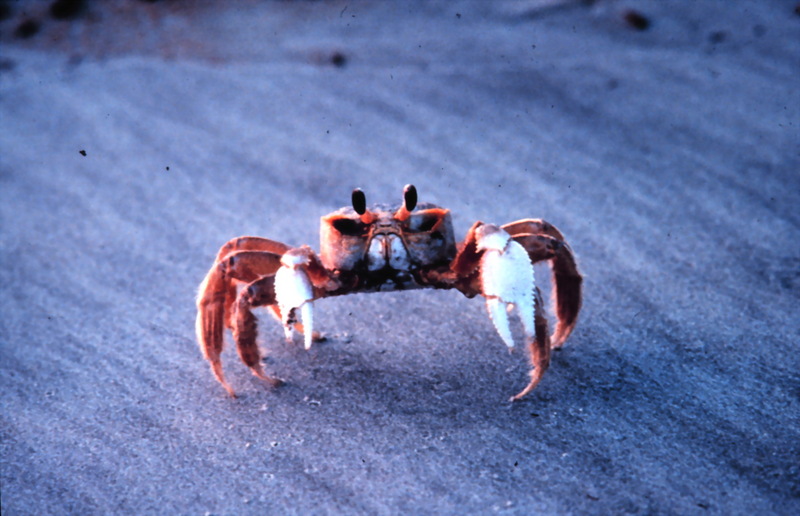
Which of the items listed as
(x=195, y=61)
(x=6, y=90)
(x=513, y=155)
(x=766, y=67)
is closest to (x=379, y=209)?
(x=513, y=155)

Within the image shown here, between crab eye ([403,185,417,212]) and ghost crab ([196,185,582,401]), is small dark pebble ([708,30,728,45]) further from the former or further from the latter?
crab eye ([403,185,417,212])

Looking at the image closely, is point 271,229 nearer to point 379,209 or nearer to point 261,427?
point 379,209

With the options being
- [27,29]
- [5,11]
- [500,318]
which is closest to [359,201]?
[500,318]

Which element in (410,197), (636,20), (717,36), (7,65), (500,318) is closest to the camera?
(500,318)

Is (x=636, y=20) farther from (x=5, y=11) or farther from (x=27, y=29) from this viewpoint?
(x=5, y=11)

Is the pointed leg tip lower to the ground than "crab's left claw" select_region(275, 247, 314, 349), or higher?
lower

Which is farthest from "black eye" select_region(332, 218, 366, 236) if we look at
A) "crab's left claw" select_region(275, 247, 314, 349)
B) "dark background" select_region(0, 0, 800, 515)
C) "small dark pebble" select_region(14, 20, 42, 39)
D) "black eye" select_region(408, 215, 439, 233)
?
"small dark pebble" select_region(14, 20, 42, 39)
